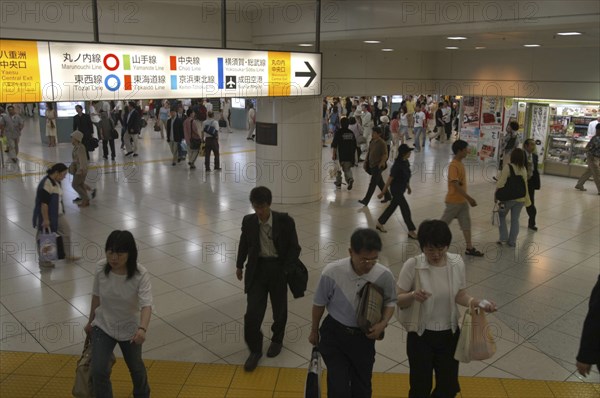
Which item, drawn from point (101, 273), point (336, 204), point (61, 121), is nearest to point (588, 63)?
point (336, 204)

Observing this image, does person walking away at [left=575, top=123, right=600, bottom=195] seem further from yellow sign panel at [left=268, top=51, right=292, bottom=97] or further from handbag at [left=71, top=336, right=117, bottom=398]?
handbag at [left=71, top=336, right=117, bottom=398]

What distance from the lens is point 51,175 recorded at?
6.71 metres

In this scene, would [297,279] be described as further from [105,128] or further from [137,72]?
[105,128]

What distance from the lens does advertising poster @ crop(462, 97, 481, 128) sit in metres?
15.8

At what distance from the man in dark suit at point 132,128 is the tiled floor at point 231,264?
9.04 feet

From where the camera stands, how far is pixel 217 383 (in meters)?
4.43

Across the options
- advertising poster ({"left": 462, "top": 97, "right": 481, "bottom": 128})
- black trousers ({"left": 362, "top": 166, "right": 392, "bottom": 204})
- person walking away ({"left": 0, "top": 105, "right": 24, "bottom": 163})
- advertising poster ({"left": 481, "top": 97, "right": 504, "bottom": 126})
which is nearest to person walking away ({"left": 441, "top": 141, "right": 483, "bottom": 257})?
black trousers ({"left": 362, "top": 166, "right": 392, "bottom": 204})

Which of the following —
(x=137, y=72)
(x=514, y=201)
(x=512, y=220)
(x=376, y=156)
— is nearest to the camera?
(x=137, y=72)

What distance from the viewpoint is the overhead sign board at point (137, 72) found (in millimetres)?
4727

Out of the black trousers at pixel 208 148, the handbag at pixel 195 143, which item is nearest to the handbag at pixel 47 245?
the black trousers at pixel 208 148

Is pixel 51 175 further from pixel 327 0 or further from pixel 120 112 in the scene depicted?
pixel 120 112

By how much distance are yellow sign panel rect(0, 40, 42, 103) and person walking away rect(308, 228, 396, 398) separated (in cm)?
320

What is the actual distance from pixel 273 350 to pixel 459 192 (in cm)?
374

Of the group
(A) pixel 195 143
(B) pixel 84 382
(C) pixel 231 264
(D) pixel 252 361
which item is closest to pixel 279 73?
(C) pixel 231 264
